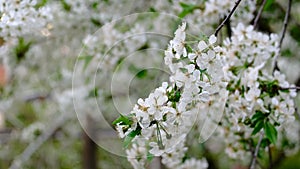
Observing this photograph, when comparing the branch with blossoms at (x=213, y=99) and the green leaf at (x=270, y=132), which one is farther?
the green leaf at (x=270, y=132)

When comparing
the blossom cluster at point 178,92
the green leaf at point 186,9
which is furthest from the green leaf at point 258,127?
the green leaf at point 186,9

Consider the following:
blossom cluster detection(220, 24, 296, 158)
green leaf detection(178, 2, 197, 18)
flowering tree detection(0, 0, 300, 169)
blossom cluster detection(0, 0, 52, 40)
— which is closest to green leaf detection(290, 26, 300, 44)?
flowering tree detection(0, 0, 300, 169)

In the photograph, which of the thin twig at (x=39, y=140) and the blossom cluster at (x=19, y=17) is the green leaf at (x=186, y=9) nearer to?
the blossom cluster at (x=19, y=17)

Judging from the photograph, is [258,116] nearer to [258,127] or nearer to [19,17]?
[258,127]

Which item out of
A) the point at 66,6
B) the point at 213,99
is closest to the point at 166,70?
the point at 213,99

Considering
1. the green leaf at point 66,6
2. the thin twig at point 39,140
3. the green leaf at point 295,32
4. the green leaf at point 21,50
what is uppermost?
the green leaf at point 66,6

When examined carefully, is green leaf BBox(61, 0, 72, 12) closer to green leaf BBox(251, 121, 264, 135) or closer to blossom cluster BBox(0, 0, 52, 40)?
blossom cluster BBox(0, 0, 52, 40)

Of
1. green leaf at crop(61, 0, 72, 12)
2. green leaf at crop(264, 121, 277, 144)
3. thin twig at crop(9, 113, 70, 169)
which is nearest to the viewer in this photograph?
green leaf at crop(264, 121, 277, 144)
